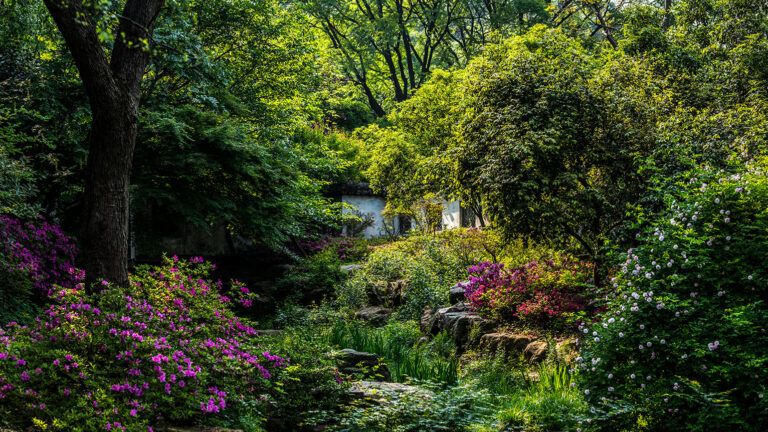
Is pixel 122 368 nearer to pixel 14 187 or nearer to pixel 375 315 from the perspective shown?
pixel 14 187

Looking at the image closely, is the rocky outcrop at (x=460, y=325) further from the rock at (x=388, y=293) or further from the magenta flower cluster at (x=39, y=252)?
the magenta flower cluster at (x=39, y=252)

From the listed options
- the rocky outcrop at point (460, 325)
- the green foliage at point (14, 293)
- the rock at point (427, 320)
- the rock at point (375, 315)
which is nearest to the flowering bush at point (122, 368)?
the green foliage at point (14, 293)

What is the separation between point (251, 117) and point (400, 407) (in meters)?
9.81

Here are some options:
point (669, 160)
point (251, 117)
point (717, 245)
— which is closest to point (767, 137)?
point (669, 160)

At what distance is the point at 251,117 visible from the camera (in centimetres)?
1445

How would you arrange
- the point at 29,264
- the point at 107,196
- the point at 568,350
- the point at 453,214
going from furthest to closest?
the point at 453,214, the point at 29,264, the point at 568,350, the point at 107,196

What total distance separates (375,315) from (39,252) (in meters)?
6.15

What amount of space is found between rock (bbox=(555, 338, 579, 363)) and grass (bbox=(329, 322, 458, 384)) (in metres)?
1.33

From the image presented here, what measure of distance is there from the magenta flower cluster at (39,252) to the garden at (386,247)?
0.18 ft

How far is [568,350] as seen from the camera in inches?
326

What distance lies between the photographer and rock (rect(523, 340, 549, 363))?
8.59m

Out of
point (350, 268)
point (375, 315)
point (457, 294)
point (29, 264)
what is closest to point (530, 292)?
point (457, 294)

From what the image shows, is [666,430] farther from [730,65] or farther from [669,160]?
[730,65]

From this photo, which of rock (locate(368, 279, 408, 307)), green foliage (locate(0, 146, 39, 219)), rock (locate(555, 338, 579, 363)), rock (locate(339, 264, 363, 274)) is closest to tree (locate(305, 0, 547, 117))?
rock (locate(339, 264, 363, 274))
